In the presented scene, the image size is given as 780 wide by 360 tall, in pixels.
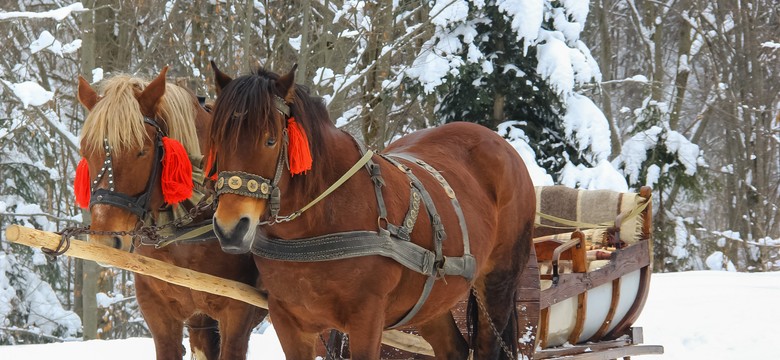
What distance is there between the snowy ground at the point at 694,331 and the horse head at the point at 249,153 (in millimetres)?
Answer: 4075

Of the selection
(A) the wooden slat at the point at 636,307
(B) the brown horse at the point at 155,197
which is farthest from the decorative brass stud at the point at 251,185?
(A) the wooden slat at the point at 636,307

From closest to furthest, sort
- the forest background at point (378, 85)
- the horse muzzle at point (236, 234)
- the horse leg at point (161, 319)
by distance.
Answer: the horse muzzle at point (236, 234) < the horse leg at point (161, 319) < the forest background at point (378, 85)

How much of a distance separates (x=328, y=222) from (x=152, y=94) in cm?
102

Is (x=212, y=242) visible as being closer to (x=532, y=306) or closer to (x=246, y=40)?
(x=532, y=306)

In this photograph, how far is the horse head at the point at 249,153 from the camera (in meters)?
3.04

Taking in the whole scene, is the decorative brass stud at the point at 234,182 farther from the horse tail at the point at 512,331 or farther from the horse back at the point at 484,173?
the horse tail at the point at 512,331

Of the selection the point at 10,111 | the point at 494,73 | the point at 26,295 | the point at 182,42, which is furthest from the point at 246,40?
the point at 26,295

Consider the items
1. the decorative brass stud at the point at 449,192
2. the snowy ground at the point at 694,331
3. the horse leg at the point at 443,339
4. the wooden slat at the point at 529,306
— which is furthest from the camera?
the snowy ground at the point at 694,331

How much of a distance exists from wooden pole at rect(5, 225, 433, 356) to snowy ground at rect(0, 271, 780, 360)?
3.39m

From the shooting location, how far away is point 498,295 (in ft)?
15.4

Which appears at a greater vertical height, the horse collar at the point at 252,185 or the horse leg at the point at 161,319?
the horse collar at the point at 252,185

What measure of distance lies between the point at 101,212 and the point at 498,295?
7.04 feet

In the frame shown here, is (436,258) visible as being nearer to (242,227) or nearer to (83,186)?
(242,227)

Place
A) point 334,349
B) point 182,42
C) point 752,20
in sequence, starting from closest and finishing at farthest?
1. point 334,349
2. point 182,42
3. point 752,20
